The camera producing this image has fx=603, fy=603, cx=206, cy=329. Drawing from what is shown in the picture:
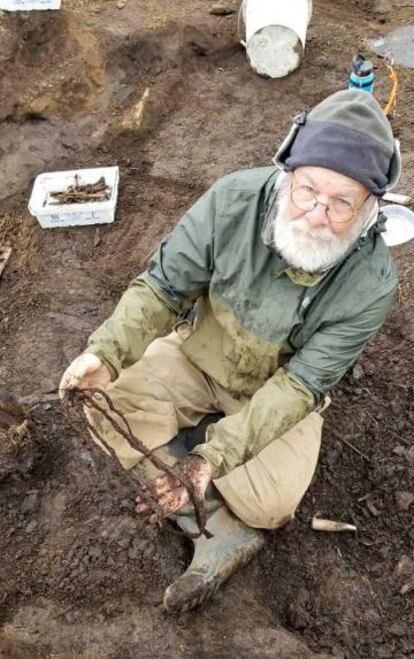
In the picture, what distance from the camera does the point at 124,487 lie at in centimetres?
310

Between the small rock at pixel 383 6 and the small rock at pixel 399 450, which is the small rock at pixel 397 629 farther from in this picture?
the small rock at pixel 383 6

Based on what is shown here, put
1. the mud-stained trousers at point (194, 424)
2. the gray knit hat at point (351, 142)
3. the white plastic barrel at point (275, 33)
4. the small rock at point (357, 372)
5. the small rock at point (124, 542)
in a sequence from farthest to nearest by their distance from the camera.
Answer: the white plastic barrel at point (275, 33), the small rock at point (357, 372), the small rock at point (124, 542), the mud-stained trousers at point (194, 424), the gray knit hat at point (351, 142)

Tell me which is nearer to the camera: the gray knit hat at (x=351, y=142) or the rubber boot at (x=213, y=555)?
the gray knit hat at (x=351, y=142)

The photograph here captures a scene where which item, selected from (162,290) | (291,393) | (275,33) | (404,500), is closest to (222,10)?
(275,33)

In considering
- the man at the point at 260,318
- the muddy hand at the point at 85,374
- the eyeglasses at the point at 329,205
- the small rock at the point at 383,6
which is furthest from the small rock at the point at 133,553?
the small rock at the point at 383,6

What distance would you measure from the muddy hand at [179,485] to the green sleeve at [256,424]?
0.05 m

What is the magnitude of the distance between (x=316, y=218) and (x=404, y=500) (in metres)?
1.64

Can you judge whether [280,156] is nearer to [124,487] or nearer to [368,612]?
[124,487]

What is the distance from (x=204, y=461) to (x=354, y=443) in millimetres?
1336

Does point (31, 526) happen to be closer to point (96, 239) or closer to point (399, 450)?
point (399, 450)

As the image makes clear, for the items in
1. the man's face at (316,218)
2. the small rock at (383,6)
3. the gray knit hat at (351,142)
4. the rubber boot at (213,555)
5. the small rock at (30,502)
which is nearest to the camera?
the gray knit hat at (351,142)

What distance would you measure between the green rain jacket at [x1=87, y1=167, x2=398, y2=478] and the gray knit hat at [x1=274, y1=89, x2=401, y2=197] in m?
0.30

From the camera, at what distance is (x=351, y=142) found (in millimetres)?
2240

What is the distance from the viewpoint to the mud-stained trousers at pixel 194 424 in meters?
2.80
